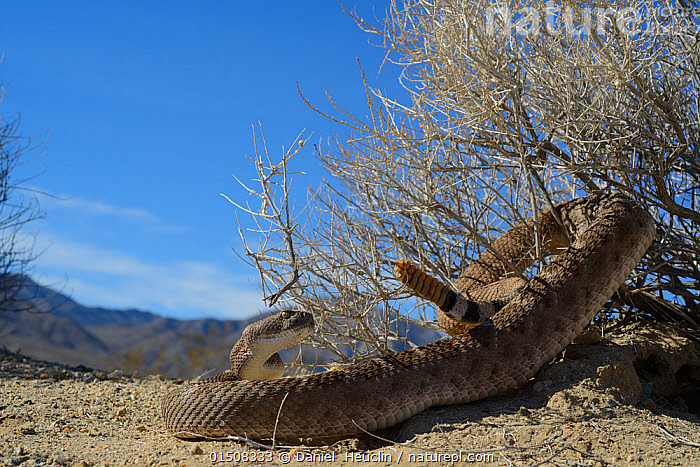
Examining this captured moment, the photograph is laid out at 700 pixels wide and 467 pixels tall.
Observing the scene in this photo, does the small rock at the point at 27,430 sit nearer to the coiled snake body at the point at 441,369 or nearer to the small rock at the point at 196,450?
the coiled snake body at the point at 441,369

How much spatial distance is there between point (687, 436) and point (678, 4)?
13.9 ft

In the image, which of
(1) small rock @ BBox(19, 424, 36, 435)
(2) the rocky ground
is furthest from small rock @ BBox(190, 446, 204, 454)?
(1) small rock @ BBox(19, 424, 36, 435)

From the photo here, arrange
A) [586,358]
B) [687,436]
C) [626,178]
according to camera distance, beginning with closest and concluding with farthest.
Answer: [687,436] < [586,358] < [626,178]

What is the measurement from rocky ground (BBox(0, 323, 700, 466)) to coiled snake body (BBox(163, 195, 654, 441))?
160 mm

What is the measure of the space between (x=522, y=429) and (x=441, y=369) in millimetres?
746

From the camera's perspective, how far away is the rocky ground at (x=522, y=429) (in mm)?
3680

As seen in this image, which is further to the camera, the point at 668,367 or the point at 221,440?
the point at 668,367

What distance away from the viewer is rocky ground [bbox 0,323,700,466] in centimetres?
368

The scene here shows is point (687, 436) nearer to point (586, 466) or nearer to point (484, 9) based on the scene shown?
point (586, 466)

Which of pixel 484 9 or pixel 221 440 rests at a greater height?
pixel 484 9

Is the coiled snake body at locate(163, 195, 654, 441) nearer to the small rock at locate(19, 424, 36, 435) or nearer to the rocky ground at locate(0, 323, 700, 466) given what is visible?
the rocky ground at locate(0, 323, 700, 466)

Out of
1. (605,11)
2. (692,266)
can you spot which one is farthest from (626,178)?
(605,11)

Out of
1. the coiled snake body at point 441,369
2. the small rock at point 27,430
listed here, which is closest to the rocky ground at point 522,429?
the small rock at point 27,430

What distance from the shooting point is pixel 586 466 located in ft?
11.2
